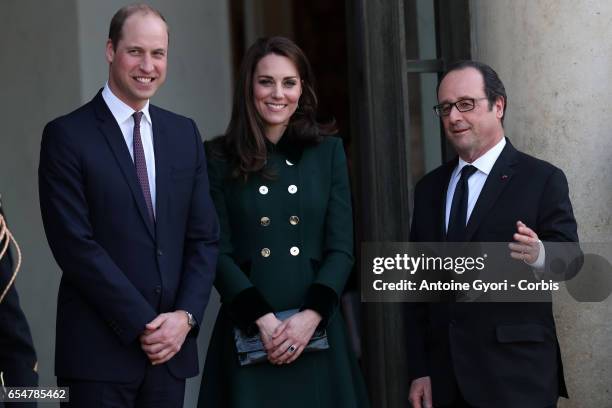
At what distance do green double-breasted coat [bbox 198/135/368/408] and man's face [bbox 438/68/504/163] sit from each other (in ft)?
1.77

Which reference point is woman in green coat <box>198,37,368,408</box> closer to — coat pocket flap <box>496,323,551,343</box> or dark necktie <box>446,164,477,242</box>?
dark necktie <box>446,164,477,242</box>

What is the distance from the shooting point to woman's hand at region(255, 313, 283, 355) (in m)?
4.10

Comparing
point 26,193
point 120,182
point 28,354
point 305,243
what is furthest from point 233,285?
point 26,193

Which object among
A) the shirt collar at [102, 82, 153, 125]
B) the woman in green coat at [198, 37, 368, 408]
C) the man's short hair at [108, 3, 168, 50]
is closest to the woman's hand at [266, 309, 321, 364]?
the woman in green coat at [198, 37, 368, 408]

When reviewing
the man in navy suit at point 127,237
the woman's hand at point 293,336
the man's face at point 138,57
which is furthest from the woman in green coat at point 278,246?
the man's face at point 138,57

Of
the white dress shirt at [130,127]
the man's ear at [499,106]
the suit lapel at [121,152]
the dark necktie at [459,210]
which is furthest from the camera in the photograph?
the man's ear at [499,106]

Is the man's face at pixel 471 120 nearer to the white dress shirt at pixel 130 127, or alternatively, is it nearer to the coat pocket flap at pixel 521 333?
the coat pocket flap at pixel 521 333

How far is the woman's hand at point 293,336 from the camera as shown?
409 cm

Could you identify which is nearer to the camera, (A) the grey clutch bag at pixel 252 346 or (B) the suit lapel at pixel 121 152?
(B) the suit lapel at pixel 121 152

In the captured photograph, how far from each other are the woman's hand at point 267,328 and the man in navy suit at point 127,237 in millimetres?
270

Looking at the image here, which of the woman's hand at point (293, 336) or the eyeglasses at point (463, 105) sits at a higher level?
the eyeglasses at point (463, 105)

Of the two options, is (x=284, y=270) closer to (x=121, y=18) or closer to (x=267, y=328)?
(x=267, y=328)

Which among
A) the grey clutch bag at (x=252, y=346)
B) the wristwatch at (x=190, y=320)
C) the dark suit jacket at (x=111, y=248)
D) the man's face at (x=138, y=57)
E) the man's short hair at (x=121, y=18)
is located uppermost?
the man's short hair at (x=121, y=18)

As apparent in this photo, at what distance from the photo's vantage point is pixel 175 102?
248 inches
